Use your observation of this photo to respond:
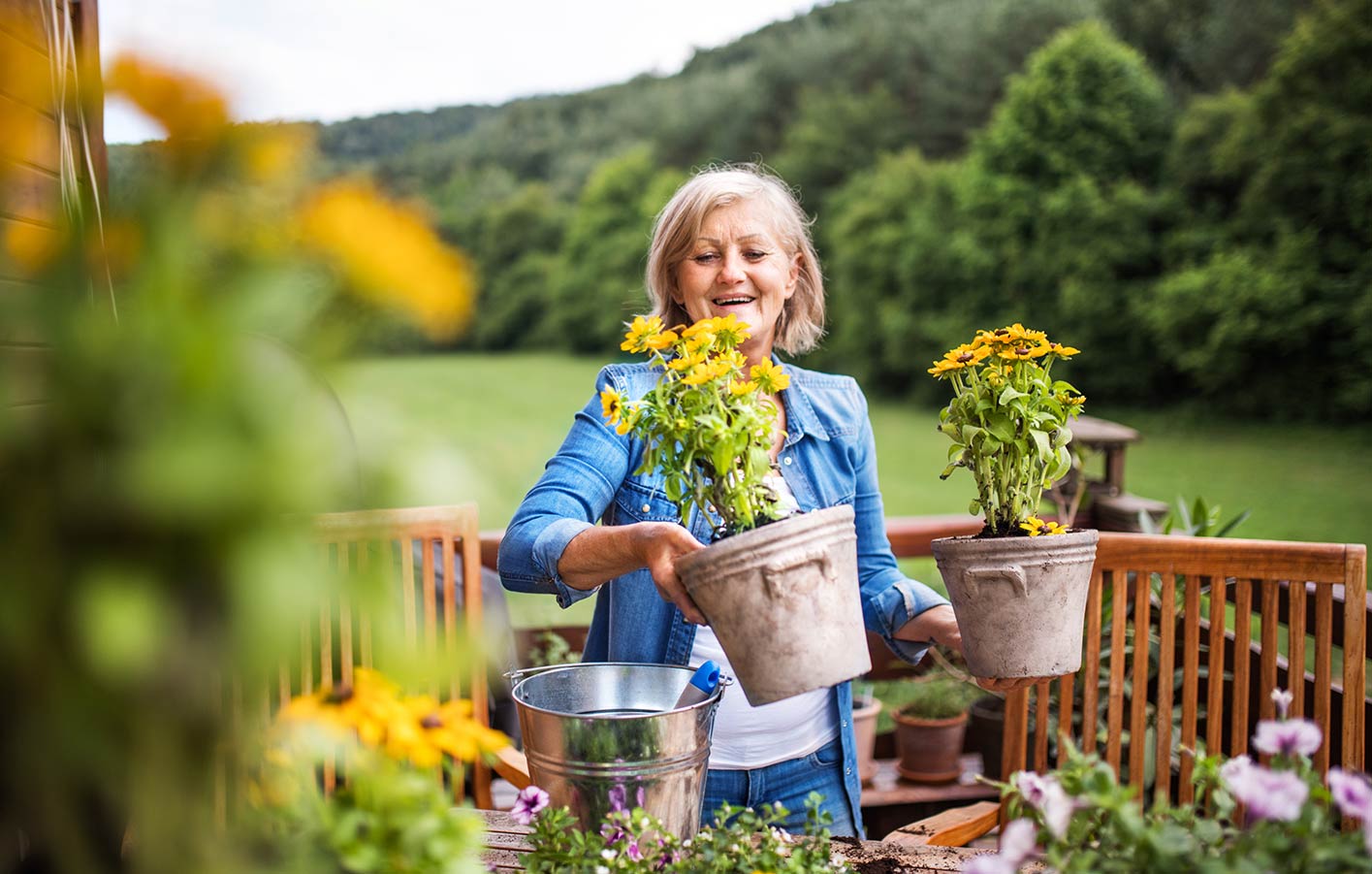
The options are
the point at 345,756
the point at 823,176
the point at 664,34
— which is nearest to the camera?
the point at 345,756

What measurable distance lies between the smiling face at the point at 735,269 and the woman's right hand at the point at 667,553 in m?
0.56

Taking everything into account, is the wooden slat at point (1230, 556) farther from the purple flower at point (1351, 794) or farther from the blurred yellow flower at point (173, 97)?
the blurred yellow flower at point (173, 97)

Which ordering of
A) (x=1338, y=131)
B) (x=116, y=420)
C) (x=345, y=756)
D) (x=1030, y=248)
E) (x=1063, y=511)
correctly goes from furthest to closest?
(x=1030, y=248), (x=1338, y=131), (x=1063, y=511), (x=345, y=756), (x=116, y=420)

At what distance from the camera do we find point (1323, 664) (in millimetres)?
1431

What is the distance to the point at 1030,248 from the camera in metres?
12.3

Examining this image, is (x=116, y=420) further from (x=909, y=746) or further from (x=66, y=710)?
(x=909, y=746)

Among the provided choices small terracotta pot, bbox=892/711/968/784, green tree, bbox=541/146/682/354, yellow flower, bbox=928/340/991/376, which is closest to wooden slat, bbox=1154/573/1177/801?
yellow flower, bbox=928/340/991/376

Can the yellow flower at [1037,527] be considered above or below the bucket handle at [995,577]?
above

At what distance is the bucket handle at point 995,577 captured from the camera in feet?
3.90

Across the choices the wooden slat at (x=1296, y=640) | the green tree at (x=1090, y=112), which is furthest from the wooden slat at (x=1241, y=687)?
the green tree at (x=1090, y=112)

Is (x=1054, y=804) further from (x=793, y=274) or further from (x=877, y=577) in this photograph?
(x=793, y=274)

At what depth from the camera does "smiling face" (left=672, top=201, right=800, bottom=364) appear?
64.7 inches

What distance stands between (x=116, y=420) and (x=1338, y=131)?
1055 cm

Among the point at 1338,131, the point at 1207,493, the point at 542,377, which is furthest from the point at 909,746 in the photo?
the point at 542,377
